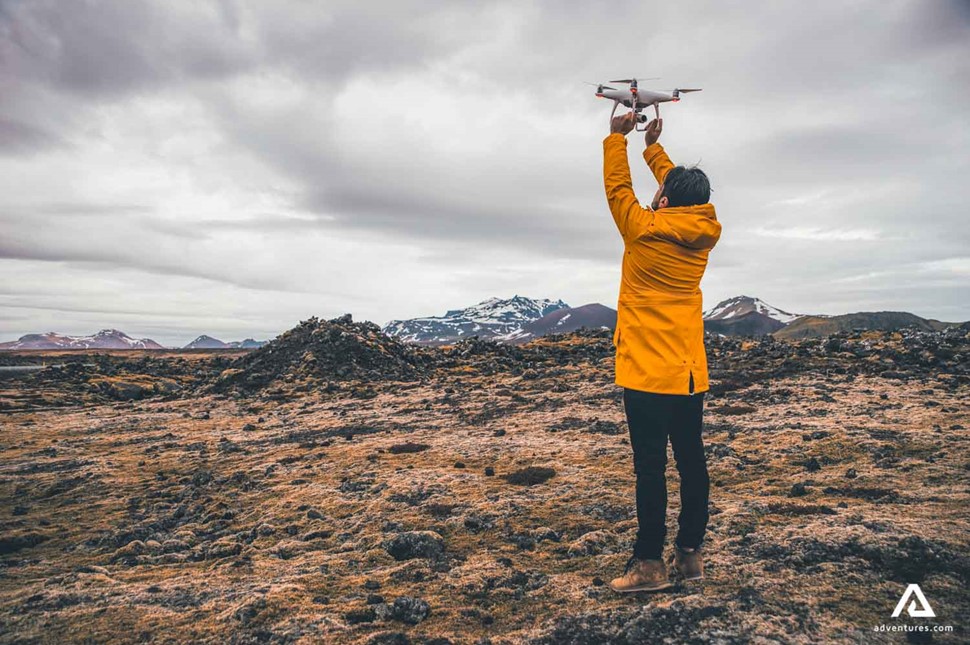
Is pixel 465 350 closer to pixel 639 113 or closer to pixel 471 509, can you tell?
pixel 471 509

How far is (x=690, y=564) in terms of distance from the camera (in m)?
5.02

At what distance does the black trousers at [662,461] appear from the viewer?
4.71 m

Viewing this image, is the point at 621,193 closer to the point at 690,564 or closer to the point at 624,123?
the point at 624,123

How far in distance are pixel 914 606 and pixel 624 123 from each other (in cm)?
500

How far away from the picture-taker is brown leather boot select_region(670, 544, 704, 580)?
197 inches


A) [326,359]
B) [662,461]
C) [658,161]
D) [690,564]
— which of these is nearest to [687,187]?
[658,161]

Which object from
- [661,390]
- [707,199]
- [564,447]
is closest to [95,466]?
[564,447]

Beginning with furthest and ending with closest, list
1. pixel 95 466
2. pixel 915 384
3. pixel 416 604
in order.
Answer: pixel 915 384
pixel 95 466
pixel 416 604

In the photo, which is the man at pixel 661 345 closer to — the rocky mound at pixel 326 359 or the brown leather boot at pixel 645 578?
the brown leather boot at pixel 645 578

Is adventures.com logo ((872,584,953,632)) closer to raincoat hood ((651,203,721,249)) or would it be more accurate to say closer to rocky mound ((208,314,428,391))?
raincoat hood ((651,203,721,249))

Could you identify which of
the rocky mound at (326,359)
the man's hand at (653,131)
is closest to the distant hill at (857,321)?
the rocky mound at (326,359)

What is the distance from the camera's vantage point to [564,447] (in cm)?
1130

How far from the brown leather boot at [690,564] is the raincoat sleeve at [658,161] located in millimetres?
3926

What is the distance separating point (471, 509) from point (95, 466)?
35.0 ft
